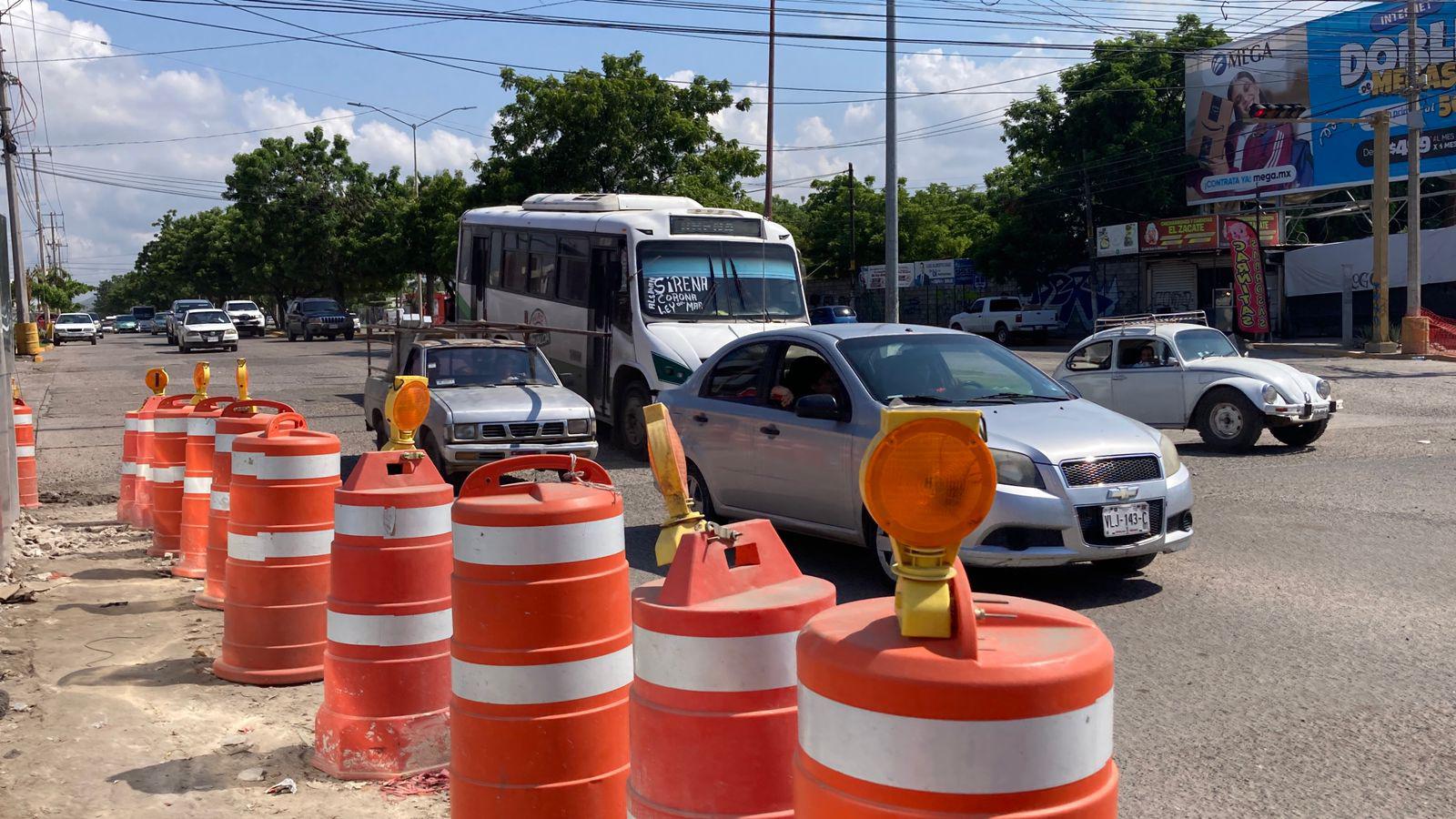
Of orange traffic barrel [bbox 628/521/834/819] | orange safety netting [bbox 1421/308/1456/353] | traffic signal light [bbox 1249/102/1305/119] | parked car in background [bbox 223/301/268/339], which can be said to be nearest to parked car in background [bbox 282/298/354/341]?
parked car in background [bbox 223/301/268/339]

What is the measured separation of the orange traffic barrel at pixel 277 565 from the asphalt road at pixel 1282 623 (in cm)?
259

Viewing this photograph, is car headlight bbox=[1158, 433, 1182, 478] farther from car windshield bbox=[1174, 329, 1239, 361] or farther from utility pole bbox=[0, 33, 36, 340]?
utility pole bbox=[0, 33, 36, 340]

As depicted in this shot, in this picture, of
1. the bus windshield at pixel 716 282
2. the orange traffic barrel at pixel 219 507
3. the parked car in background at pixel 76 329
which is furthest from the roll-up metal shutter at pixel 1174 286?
the parked car in background at pixel 76 329

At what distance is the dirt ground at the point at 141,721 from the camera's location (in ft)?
15.2

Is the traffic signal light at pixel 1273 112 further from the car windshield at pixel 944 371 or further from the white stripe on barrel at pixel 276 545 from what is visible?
the white stripe on barrel at pixel 276 545

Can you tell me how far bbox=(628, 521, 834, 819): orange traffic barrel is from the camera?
9.84 ft

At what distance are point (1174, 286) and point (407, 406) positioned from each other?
4337cm

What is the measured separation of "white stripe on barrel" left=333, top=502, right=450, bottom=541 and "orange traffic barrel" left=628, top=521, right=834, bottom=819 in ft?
6.78

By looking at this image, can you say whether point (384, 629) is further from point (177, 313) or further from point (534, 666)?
point (177, 313)

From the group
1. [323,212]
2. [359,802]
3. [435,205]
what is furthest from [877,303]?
[359,802]

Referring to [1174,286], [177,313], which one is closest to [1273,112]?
[1174,286]

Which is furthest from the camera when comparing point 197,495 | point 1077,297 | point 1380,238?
point 1077,297

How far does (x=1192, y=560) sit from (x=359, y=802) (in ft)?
19.4

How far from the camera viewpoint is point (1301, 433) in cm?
1471
